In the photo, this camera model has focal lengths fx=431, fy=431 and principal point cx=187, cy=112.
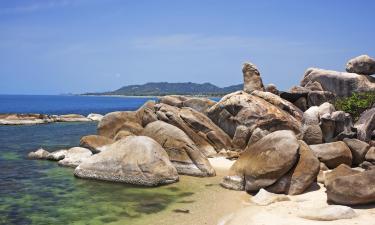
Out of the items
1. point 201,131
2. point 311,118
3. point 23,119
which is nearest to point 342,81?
point 311,118

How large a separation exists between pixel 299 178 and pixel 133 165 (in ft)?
→ 25.3

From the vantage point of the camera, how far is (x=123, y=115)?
30.9 meters

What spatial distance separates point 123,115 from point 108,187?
1187 centimetres

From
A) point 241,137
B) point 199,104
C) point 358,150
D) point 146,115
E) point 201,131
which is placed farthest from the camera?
point 199,104

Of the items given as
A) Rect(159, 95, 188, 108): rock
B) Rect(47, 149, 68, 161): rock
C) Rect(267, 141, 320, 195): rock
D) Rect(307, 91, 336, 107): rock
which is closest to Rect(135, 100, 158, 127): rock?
Rect(159, 95, 188, 108): rock

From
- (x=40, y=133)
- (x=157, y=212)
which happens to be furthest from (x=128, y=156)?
(x=40, y=133)

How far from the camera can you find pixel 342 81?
108 feet

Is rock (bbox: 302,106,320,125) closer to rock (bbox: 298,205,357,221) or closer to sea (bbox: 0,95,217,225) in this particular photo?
sea (bbox: 0,95,217,225)

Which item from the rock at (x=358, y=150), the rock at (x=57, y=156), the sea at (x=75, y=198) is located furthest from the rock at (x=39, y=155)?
the rock at (x=358, y=150)

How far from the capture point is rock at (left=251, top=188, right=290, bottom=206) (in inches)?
638

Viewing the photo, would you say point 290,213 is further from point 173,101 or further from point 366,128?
point 173,101

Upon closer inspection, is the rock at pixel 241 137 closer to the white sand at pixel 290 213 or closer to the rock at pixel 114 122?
the rock at pixel 114 122

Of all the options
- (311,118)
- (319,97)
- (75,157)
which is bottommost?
(75,157)

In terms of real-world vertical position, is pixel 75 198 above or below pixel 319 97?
below
